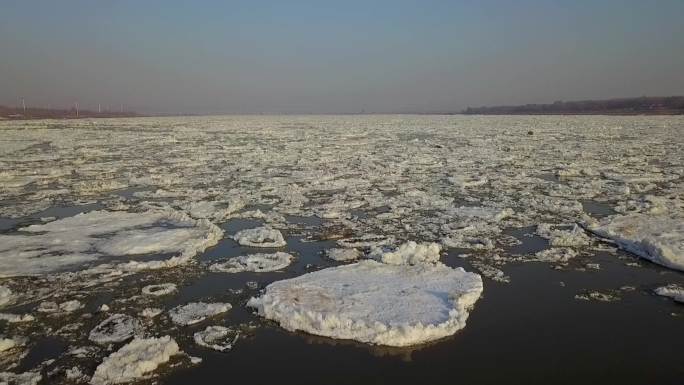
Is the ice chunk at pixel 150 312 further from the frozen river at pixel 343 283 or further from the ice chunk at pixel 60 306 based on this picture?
the ice chunk at pixel 60 306

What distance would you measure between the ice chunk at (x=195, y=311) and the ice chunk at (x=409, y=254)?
162 cm

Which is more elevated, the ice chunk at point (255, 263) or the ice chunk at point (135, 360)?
the ice chunk at point (255, 263)

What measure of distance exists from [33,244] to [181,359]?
10.7 ft

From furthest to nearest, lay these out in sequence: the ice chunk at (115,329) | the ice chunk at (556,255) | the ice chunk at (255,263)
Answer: the ice chunk at (556,255), the ice chunk at (255,263), the ice chunk at (115,329)

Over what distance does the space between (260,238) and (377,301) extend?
6.96 feet

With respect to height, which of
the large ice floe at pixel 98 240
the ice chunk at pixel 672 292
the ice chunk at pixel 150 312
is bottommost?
the ice chunk at pixel 150 312

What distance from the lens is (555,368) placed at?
2.76m

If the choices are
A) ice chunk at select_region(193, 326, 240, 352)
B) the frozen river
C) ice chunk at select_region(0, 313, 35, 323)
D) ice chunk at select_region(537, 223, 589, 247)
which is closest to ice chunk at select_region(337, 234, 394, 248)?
the frozen river

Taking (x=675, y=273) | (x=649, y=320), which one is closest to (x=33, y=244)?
(x=649, y=320)

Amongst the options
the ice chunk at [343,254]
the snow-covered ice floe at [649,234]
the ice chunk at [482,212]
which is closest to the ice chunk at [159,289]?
the ice chunk at [343,254]

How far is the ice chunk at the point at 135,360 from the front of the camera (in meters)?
2.67

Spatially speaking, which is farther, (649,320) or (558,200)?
(558,200)

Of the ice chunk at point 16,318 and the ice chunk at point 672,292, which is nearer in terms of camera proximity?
the ice chunk at point 16,318

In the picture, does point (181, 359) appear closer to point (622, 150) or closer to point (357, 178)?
point (357, 178)
